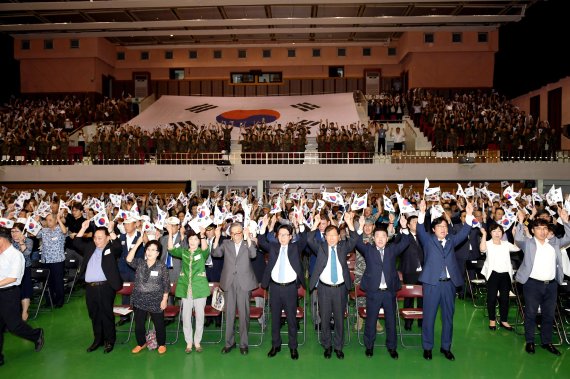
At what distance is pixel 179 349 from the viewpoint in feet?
23.7

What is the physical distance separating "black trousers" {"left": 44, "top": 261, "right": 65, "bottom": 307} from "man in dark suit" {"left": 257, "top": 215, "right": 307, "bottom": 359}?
4.17m

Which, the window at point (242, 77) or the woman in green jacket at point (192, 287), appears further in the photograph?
the window at point (242, 77)

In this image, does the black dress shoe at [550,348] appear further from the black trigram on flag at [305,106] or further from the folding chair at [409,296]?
the black trigram on flag at [305,106]

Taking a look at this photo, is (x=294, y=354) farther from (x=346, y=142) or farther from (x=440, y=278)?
(x=346, y=142)

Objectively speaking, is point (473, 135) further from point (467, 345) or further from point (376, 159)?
point (467, 345)

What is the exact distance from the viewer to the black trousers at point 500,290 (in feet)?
25.7

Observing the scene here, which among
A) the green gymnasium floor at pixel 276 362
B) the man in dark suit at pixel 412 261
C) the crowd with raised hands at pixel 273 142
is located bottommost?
the green gymnasium floor at pixel 276 362

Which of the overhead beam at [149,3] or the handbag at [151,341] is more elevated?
the overhead beam at [149,3]

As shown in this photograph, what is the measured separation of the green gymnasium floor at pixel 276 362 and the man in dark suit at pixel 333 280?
412 millimetres

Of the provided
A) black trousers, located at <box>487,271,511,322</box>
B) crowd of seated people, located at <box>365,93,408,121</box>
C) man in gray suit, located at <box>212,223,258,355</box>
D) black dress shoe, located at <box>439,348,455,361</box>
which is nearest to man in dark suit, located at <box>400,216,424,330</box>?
black trousers, located at <box>487,271,511,322</box>

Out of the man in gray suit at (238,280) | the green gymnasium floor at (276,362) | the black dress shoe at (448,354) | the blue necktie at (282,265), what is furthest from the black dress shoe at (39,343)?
the black dress shoe at (448,354)

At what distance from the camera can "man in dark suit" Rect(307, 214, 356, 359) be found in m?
6.73

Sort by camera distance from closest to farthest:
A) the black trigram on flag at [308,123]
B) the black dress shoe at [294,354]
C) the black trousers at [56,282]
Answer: the black dress shoe at [294,354]
the black trousers at [56,282]
the black trigram on flag at [308,123]

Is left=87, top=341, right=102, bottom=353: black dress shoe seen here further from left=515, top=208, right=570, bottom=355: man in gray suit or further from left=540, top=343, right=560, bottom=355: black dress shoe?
left=540, top=343, right=560, bottom=355: black dress shoe
